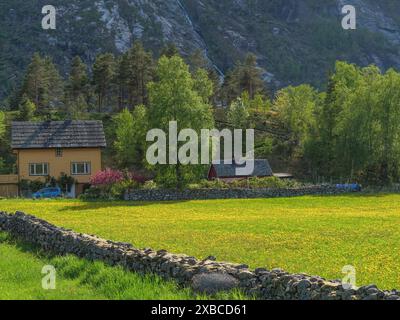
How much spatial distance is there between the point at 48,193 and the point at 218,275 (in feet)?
200

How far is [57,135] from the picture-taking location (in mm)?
79438

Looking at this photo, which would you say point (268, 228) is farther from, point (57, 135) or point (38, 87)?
point (38, 87)

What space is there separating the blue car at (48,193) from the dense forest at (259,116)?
1235 cm

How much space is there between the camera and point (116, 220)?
41062mm

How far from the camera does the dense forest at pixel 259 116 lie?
A: 68.9 metres

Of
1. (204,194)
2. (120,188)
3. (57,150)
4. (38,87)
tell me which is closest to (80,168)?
(57,150)

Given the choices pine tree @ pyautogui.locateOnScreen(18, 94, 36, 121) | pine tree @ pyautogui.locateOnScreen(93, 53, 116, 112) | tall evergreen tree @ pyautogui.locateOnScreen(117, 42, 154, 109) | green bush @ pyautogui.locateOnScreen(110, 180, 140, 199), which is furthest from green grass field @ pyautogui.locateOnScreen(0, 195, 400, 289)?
pine tree @ pyautogui.locateOnScreen(93, 53, 116, 112)

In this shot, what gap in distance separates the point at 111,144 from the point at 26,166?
22745mm

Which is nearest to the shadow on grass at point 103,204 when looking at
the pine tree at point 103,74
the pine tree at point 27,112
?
the pine tree at point 27,112

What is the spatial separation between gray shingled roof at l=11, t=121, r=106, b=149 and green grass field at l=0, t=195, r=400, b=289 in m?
19.3

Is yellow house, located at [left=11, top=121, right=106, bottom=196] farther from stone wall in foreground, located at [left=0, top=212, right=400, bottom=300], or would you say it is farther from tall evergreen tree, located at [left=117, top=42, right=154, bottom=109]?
stone wall in foreground, located at [left=0, top=212, right=400, bottom=300]

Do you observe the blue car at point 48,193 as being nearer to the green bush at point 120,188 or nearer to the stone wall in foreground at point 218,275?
the green bush at point 120,188

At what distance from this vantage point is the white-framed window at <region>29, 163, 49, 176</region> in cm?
7756

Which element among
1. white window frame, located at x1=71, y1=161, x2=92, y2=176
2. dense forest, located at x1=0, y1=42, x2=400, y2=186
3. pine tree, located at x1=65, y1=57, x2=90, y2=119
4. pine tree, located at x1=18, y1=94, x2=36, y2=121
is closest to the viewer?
dense forest, located at x1=0, y1=42, x2=400, y2=186
